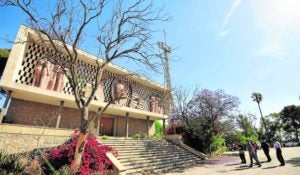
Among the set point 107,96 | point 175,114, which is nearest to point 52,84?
point 107,96

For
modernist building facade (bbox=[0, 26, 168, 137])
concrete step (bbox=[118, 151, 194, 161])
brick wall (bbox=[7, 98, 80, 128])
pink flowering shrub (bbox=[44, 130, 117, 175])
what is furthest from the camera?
brick wall (bbox=[7, 98, 80, 128])

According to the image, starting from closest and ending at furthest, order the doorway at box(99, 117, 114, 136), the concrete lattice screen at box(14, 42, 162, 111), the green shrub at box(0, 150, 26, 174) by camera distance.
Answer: the green shrub at box(0, 150, 26, 174) → the concrete lattice screen at box(14, 42, 162, 111) → the doorway at box(99, 117, 114, 136)

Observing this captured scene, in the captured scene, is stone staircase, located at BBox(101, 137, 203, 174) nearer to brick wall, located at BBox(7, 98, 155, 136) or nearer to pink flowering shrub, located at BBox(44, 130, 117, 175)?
pink flowering shrub, located at BBox(44, 130, 117, 175)

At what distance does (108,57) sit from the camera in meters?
10.0

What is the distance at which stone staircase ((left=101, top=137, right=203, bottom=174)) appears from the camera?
36.0 feet

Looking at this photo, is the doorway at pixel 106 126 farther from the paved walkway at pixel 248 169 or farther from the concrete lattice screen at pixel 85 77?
the paved walkway at pixel 248 169

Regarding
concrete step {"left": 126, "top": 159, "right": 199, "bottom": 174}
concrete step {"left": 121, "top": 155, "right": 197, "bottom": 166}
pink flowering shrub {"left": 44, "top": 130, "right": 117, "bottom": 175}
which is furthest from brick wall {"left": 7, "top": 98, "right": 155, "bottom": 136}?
concrete step {"left": 126, "top": 159, "right": 199, "bottom": 174}

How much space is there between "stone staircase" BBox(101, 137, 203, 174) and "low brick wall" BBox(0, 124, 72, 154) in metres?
3.08

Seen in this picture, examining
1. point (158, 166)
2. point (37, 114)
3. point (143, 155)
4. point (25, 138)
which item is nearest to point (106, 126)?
point (37, 114)

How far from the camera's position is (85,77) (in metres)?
17.4

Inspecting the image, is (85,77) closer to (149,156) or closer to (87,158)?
(149,156)

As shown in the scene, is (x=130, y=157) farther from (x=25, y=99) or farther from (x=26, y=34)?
(x=26, y=34)

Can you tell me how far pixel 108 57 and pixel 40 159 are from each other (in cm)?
588

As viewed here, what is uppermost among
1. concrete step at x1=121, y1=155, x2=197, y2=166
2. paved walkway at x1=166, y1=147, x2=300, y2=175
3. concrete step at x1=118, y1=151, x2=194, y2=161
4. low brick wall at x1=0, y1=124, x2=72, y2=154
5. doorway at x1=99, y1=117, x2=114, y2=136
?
doorway at x1=99, y1=117, x2=114, y2=136
